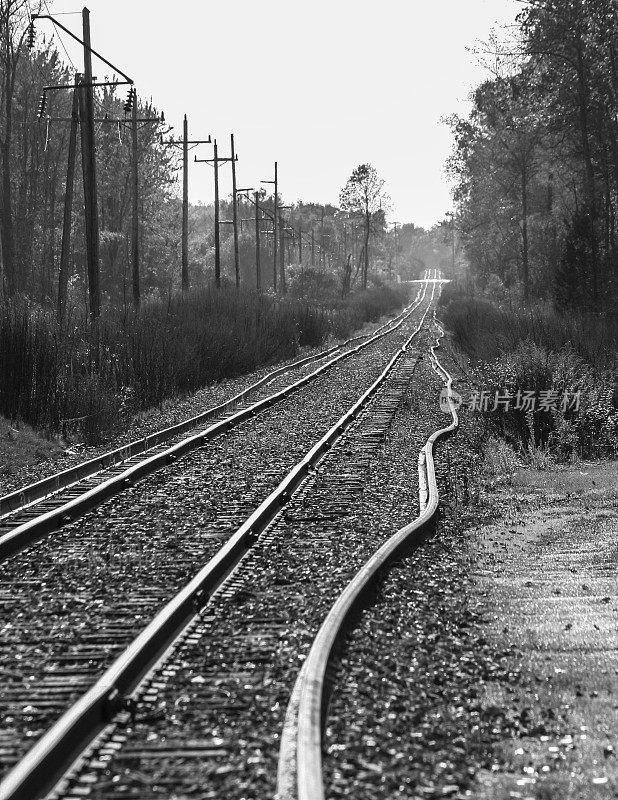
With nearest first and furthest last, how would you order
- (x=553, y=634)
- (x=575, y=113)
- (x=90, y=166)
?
(x=553, y=634) → (x=90, y=166) → (x=575, y=113)

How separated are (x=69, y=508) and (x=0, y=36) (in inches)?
1416

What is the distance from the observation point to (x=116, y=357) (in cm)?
1788

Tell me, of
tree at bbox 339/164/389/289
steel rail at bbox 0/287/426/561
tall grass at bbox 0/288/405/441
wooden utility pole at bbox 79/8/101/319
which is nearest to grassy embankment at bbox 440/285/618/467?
steel rail at bbox 0/287/426/561

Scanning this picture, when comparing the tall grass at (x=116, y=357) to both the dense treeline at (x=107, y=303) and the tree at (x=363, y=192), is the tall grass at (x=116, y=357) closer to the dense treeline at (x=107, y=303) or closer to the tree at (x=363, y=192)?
the dense treeline at (x=107, y=303)

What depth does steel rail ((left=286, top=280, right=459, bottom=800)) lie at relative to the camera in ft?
12.2

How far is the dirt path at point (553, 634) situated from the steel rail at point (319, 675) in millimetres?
620

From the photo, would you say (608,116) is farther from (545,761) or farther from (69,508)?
(545,761)

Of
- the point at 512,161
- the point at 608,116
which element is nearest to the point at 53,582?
the point at 608,116

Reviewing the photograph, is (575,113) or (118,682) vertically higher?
(575,113)

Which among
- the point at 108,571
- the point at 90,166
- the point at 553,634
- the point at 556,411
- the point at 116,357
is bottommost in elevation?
the point at 553,634

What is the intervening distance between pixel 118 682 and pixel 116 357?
1356cm

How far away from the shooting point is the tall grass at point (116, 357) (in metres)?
15.0

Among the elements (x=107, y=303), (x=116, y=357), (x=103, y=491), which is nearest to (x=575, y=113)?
(x=116, y=357)

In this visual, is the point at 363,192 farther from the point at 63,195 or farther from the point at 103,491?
the point at 103,491
